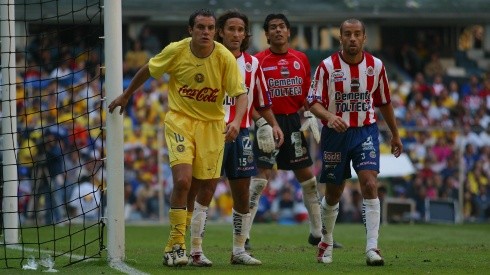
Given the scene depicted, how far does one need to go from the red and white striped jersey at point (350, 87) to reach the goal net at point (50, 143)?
2.18 m

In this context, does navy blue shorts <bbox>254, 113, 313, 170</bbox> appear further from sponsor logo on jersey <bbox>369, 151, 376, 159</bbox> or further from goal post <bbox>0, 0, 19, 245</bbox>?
goal post <bbox>0, 0, 19, 245</bbox>

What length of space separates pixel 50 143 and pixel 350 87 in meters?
12.3

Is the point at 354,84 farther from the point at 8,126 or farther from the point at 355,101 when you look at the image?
the point at 8,126

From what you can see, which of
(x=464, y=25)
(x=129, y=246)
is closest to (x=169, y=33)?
(x=464, y=25)

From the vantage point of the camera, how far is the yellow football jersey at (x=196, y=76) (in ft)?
34.9

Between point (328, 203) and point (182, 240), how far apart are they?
6.72 feet

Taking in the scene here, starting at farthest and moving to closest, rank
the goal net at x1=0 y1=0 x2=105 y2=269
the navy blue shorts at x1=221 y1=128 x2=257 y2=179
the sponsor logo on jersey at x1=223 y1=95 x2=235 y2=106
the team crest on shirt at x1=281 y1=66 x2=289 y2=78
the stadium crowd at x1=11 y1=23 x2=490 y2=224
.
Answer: the stadium crowd at x1=11 y1=23 x2=490 y2=224
the team crest on shirt at x1=281 y1=66 x2=289 y2=78
the goal net at x1=0 y1=0 x2=105 y2=269
the sponsor logo on jersey at x1=223 y1=95 x2=235 y2=106
the navy blue shorts at x1=221 y1=128 x2=257 y2=179

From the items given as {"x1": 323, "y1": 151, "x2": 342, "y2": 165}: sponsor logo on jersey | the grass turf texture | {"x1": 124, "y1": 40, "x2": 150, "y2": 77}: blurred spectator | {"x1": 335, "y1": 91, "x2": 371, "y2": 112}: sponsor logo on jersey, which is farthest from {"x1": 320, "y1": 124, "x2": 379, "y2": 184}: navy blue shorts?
{"x1": 124, "y1": 40, "x2": 150, "y2": 77}: blurred spectator

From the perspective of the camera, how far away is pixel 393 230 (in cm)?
1995

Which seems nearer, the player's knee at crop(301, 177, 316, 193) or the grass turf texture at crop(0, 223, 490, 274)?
the grass turf texture at crop(0, 223, 490, 274)

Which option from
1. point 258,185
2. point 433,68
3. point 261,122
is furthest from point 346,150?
point 433,68

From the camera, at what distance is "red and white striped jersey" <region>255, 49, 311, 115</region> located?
13.6m

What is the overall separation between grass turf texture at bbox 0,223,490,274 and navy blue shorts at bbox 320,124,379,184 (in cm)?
88

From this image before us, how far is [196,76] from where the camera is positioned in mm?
10648
